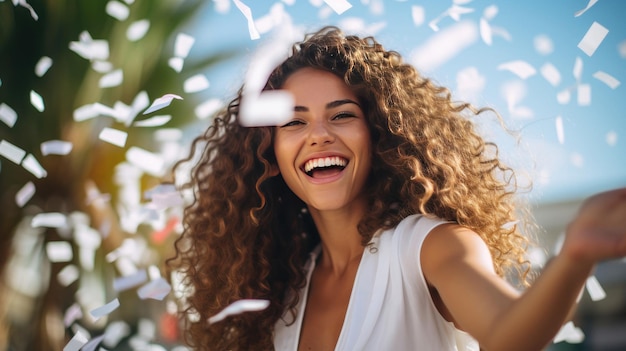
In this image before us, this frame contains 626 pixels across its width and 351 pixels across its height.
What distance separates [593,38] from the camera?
2.45 metres

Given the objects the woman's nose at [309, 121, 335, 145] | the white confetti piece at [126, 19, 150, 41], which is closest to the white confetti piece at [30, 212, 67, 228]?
the white confetti piece at [126, 19, 150, 41]

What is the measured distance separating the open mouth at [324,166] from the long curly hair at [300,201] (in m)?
0.16

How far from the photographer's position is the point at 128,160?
22.1 ft

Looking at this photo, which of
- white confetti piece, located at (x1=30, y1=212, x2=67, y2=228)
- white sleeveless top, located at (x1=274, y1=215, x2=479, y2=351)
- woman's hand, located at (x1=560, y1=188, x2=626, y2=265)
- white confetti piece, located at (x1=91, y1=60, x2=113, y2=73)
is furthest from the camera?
white confetti piece, located at (x1=91, y1=60, x2=113, y2=73)

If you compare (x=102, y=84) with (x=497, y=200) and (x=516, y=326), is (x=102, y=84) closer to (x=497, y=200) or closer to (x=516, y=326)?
(x=497, y=200)

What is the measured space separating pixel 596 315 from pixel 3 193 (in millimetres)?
10873

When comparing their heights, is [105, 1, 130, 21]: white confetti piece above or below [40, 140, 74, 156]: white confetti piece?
above

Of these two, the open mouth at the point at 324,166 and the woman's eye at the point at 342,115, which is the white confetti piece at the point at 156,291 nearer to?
the open mouth at the point at 324,166

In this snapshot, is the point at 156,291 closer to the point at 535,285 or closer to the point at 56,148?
the point at 535,285

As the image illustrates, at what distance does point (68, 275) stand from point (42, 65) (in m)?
1.87

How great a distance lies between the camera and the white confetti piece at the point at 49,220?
18.9 ft

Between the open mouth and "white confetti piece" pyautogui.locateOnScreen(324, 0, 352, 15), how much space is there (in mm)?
555

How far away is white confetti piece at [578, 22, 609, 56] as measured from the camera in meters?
2.44

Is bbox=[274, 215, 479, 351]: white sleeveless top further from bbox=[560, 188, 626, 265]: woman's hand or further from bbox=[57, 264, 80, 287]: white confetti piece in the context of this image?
bbox=[57, 264, 80, 287]: white confetti piece
